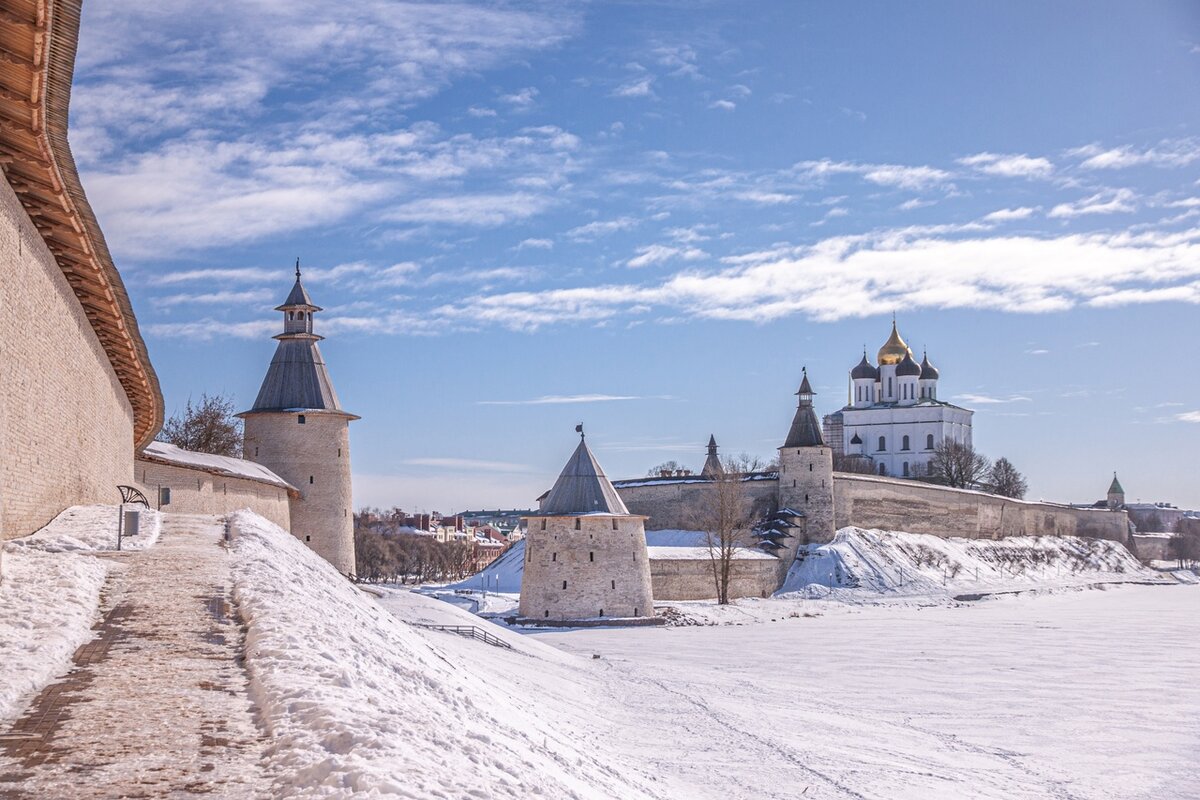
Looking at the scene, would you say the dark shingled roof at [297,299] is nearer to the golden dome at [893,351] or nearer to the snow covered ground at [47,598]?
the snow covered ground at [47,598]

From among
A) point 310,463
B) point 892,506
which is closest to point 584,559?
point 310,463

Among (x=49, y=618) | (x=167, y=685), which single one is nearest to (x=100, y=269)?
(x=49, y=618)

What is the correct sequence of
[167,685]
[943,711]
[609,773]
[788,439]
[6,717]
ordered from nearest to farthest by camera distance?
[6,717] → [167,685] → [609,773] → [943,711] → [788,439]

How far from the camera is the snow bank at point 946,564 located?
41906 mm

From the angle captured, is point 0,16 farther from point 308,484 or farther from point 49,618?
point 308,484

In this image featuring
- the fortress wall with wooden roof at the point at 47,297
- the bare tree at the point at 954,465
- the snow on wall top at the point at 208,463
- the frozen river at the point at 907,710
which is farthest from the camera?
the bare tree at the point at 954,465

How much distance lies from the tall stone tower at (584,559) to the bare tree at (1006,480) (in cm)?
4931

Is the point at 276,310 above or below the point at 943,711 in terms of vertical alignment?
above

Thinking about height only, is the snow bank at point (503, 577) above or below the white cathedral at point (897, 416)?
below

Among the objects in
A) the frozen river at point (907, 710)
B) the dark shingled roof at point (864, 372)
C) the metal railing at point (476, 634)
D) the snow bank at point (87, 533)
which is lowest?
the frozen river at point (907, 710)

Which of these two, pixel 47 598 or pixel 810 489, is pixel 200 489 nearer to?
pixel 47 598

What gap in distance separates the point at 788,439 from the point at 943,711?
29.6 m

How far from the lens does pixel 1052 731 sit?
14.5m

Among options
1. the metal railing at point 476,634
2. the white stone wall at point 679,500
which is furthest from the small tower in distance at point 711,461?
the metal railing at point 476,634
